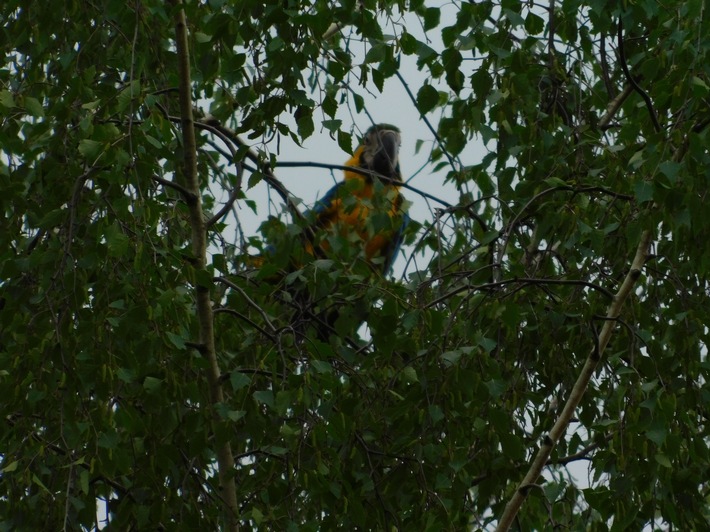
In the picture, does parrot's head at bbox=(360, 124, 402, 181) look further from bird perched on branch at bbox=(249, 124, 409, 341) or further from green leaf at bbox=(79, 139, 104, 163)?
green leaf at bbox=(79, 139, 104, 163)

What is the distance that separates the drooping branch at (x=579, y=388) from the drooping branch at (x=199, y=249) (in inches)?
21.4

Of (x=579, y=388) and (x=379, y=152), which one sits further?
(x=379, y=152)

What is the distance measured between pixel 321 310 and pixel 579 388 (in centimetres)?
54

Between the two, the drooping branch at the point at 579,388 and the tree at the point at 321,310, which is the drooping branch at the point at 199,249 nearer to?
the tree at the point at 321,310

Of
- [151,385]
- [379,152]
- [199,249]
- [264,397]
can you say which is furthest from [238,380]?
[379,152]

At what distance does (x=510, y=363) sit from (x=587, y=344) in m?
0.17

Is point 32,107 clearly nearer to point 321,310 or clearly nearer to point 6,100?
point 6,100

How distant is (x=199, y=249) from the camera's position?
2301 mm

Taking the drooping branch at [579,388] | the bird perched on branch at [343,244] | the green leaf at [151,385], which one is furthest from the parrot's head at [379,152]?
the green leaf at [151,385]

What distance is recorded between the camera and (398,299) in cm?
209

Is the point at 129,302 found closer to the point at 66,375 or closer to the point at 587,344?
the point at 66,375

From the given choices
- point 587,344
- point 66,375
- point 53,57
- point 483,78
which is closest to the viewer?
point 66,375

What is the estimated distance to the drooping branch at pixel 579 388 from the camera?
2.31 m

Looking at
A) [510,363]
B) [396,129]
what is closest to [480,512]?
[510,363]
